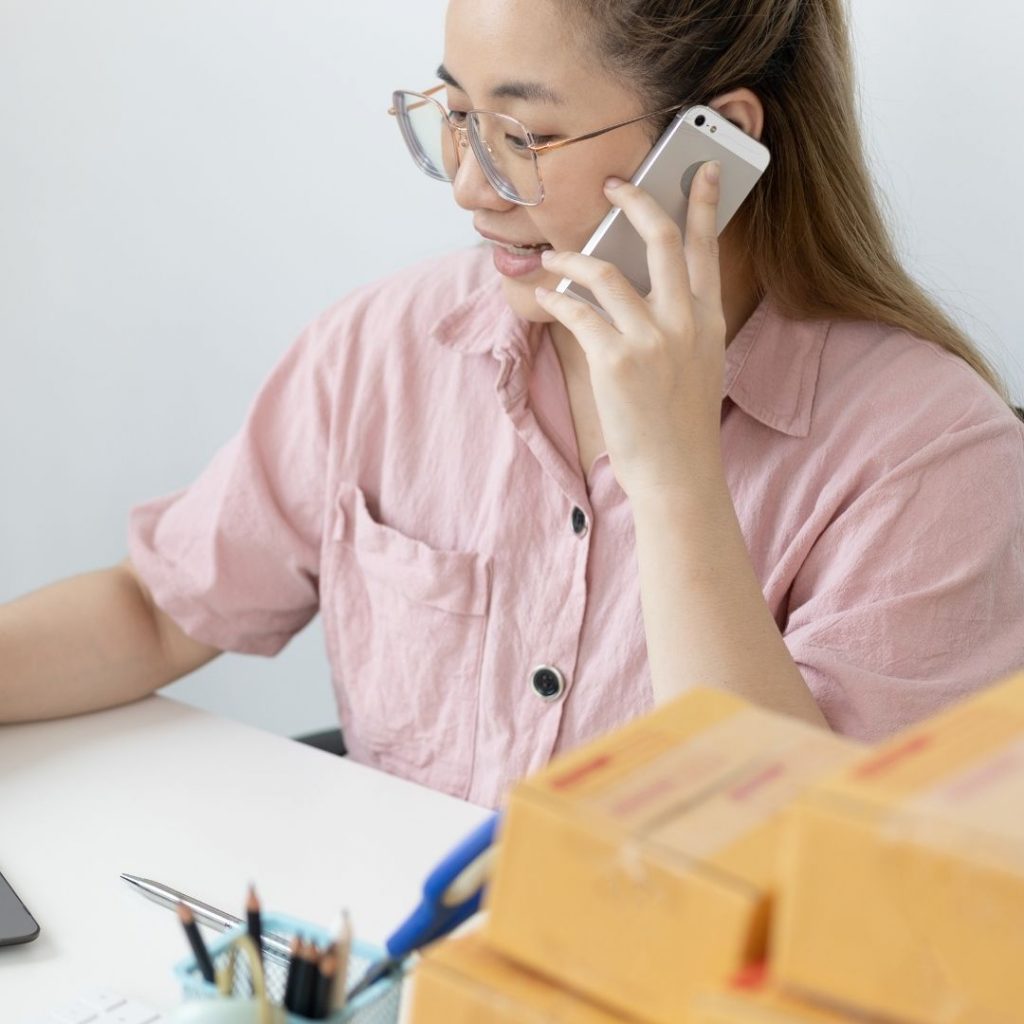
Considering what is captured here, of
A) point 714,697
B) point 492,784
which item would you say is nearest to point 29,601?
point 492,784

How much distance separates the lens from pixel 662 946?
415 millimetres

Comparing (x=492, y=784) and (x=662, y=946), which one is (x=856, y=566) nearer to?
(x=492, y=784)

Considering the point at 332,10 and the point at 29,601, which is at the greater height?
the point at 332,10

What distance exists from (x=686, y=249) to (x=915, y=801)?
749mm

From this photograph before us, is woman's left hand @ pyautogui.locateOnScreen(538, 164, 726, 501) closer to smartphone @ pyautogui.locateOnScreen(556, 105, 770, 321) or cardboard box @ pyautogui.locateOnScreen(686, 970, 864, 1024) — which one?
smartphone @ pyautogui.locateOnScreen(556, 105, 770, 321)

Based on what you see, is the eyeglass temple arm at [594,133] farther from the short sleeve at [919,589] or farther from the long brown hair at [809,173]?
the short sleeve at [919,589]

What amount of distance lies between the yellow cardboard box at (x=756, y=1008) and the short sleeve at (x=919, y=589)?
0.63m

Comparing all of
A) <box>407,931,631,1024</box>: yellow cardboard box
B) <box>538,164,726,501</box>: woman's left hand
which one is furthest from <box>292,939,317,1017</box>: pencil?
<box>538,164,726,501</box>: woman's left hand

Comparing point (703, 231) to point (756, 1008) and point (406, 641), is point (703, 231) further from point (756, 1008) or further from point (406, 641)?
point (756, 1008)

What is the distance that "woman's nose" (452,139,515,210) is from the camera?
107 centimetres

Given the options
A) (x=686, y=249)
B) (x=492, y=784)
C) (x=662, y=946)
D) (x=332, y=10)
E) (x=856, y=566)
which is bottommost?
(x=492, y=784)

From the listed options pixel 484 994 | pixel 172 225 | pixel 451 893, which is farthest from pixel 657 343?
pixel 172 225

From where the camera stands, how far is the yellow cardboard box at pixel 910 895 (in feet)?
1.18

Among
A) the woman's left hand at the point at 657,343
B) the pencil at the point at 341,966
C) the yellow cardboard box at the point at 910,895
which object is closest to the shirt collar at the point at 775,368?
the woman's left hand at the point at 657,343
